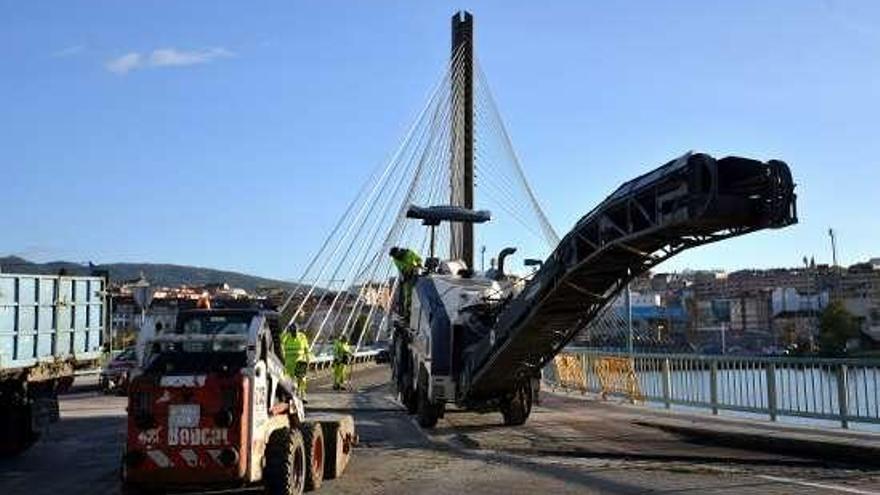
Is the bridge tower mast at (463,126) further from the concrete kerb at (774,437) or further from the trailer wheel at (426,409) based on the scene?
the concrete kerb at (774,437)

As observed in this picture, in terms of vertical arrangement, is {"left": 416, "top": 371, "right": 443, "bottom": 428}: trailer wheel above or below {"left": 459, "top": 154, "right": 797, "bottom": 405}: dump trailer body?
Result: below

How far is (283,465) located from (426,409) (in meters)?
8.34

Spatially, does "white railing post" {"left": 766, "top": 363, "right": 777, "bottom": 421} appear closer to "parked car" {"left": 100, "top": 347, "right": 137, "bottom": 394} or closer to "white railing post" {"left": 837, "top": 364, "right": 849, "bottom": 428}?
"white railing post" {"left": 837, "top": 364, "right": 849, "bottom": 428}

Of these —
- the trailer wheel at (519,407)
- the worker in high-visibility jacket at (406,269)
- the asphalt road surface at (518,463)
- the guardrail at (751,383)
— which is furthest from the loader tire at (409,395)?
the guardrail at (751,383)

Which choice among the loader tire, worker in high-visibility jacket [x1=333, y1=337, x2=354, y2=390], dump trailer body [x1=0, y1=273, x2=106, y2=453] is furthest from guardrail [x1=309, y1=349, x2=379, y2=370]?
dump trailer body [x1=0, y1=273, x2=106, y2=453]

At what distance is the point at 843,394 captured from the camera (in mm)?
15641

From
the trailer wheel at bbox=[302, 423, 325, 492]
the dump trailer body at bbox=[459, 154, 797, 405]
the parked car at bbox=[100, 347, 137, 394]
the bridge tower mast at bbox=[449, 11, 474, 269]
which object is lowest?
the trailer wheel at bbox=[302, 423, 325, 492]

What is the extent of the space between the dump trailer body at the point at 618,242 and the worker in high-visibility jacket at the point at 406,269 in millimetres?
3377

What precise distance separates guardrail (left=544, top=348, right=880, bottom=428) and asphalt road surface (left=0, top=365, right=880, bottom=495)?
2.00 metres

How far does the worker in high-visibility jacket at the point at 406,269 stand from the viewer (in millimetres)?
20500

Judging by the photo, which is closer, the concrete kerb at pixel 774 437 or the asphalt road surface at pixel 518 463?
the asphalt road surface at pixel 518 463


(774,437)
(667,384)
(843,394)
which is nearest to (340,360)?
(667,384)

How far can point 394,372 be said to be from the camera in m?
22.1

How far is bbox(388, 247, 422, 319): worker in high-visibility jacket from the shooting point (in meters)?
20.5
